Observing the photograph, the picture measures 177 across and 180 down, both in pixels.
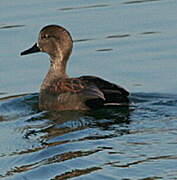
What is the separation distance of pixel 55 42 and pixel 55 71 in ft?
1.49

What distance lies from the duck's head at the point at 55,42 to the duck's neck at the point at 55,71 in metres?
0.07

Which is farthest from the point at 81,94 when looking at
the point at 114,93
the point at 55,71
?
the point at 55,71

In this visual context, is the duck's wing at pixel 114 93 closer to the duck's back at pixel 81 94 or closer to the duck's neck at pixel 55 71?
the duck's back at pixel 81 94

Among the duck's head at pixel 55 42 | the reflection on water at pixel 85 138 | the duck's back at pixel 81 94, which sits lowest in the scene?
the reflection on water at pixel 85 138

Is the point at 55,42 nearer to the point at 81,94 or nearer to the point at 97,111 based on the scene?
the point at 81,94

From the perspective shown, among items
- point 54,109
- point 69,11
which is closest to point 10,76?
point 54,109

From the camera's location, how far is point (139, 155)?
8812 millimetres

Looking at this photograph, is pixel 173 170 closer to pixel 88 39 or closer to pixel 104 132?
pixel 104 132

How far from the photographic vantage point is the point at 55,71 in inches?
487

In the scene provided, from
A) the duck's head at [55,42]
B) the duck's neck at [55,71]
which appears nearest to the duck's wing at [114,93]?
the duck's neck at [55,71]

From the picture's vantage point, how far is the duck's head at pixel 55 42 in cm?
1245

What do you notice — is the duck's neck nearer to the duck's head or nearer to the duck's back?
the duck's head

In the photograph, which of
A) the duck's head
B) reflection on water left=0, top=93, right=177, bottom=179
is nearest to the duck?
the duck's head

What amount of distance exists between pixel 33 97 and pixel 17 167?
3.47 metres
